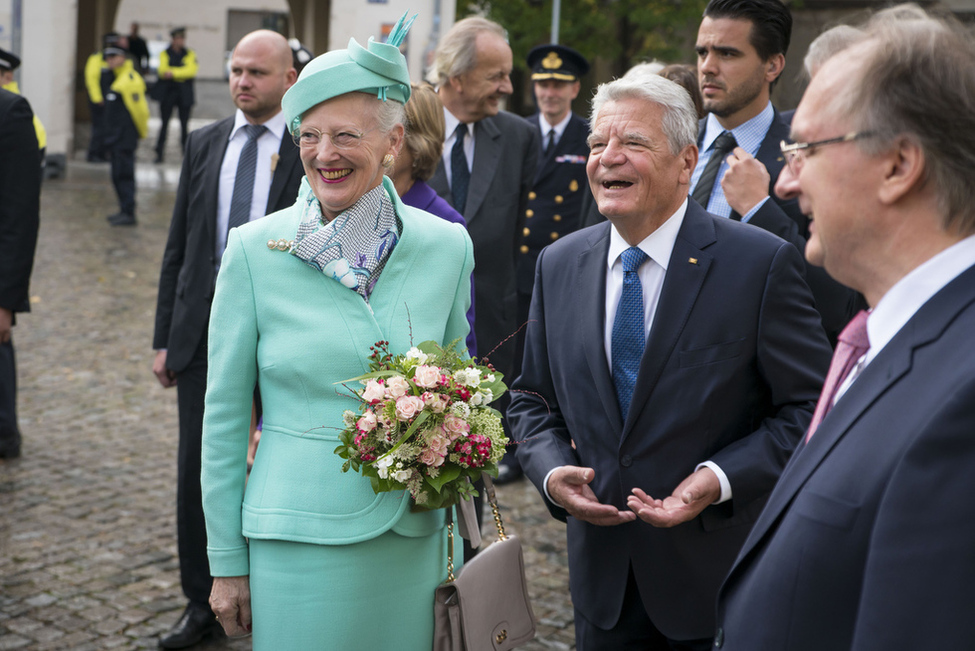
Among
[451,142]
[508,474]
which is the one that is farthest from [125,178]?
[451,142]

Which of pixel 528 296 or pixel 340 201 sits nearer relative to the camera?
pixel 340 201

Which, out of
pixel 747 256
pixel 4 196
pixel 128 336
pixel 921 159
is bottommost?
pixel 128 336

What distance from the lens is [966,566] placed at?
1.44m

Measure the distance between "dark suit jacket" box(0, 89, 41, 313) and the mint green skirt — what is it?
351 centimetres

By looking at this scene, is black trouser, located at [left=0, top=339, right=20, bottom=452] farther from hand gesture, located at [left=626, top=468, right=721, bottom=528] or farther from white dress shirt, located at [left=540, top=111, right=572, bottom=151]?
hand gesture, located at [left=626, top=468, right=721, bottom=528]

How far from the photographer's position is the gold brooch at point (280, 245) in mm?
2715

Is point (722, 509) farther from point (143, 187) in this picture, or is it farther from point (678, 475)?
point (143, 187)

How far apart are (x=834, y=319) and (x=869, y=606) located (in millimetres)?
2181

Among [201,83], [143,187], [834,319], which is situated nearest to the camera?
[834,319]

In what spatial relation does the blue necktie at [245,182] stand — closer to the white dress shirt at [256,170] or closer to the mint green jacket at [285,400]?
the white dress shirt at [256,170]

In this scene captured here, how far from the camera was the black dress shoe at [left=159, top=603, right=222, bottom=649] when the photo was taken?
13.9 ft

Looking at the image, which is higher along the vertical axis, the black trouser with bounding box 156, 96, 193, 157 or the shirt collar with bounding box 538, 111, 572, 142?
the shirt collar with bounding box 538, 111, 572, 142

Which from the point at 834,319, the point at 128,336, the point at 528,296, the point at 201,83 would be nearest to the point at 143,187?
the point at 128,336

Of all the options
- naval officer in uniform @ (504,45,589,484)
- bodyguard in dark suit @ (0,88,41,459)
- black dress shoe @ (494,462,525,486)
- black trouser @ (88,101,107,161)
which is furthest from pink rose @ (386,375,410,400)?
black trouser @ (88,101,107,161)
